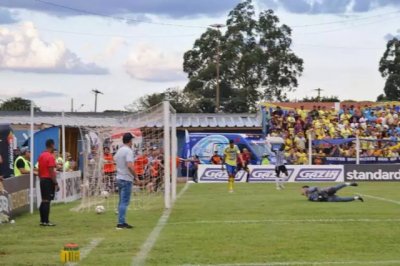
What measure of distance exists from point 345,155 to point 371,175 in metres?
5.70

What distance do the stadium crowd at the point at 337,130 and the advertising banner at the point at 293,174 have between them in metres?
4.28

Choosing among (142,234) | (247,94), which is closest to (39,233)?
(142,234)

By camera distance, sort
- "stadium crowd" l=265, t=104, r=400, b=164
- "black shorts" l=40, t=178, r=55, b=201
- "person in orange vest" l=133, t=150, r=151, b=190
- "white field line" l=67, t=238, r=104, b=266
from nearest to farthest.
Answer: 1. "white field line" l=67, t=238, r=104, b=266
2. "black shorts" l=40, t=178, r=55, b=201
3. "person in orange vest" l=133, t=150, r=151, b=190
4. "stadium crowd" l=265, t=104, r=400, b=164

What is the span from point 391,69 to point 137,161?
205ft

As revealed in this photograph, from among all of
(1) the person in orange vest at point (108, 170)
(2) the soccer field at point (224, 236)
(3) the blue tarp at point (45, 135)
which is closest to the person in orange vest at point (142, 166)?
(1) the person in orange vest at point (108, 170)

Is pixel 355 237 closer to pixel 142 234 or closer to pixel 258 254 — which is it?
pixel 258 254

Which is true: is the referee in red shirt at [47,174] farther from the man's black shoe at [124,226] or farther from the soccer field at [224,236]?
the man's black shoe at [124,226]

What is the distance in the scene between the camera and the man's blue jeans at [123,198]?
15.8 m

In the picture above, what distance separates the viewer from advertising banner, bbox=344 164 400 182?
38594 mm

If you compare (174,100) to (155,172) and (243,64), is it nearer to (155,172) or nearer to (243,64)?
(243,64)

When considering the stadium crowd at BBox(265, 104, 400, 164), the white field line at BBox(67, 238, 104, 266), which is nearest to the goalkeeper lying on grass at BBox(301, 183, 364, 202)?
the white field line at BBox(67, 238, 104, 266)

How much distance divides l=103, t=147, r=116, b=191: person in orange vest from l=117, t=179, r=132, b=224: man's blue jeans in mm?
8282

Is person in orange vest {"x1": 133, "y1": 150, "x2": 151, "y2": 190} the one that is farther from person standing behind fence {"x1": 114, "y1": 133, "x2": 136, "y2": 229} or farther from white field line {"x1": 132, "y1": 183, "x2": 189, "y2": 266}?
person standing behind fence {"x1": 114, "y1": 133, "x2": 136, "y2": 229}

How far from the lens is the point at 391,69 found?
3250 inches
